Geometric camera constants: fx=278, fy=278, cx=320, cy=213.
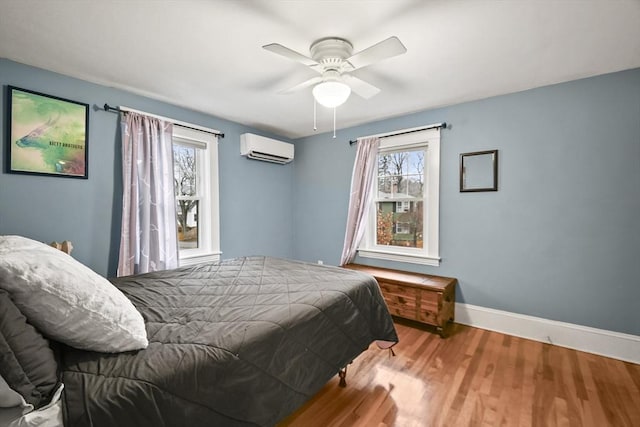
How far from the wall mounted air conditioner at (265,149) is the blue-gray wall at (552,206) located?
179 cm

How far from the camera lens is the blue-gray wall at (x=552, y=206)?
2.28 meters

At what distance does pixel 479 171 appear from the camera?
9.57 feet

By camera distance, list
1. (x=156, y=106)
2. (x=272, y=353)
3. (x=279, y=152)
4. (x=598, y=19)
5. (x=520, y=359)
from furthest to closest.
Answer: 1. (x=279, y=152)
2. (x=156, y=106)
3. (x=520, y=359)
4. (x=598, y=19)
5. (x=272, y=353)

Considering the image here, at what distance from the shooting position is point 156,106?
2902mm

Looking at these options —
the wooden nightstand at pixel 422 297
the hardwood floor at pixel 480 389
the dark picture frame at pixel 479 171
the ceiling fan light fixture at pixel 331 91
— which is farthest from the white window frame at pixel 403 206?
the ceiling fan light fixture at pixel 331 91

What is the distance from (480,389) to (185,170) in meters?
3.51

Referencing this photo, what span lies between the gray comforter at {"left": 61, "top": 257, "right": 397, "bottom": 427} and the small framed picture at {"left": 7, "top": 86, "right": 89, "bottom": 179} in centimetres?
119

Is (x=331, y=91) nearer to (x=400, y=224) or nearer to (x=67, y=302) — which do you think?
(x=67, y=302)

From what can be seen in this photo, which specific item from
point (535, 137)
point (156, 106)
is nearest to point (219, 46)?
point (156, 106)

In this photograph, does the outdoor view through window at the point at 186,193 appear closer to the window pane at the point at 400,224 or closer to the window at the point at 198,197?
the window at the point at 198,197

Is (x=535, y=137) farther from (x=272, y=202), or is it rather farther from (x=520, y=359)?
(x=272, y=202)

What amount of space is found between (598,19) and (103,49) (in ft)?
10.5

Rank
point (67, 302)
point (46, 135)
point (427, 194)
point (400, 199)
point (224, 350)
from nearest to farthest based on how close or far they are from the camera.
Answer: point (67, 302), point (224, 350), point (46, 135), point (427, 194), point (400, 199)

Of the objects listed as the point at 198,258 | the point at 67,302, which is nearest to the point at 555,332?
the point at 67,302
